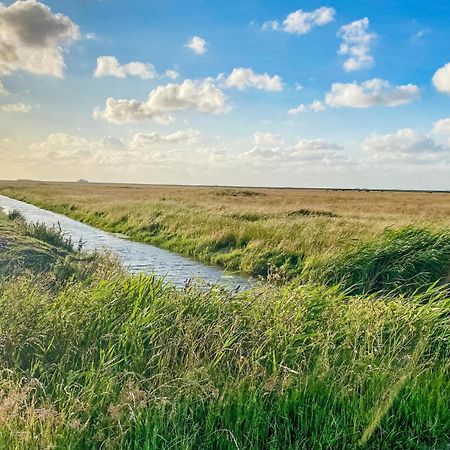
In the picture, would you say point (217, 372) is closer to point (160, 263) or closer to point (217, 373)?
point (217, 373)

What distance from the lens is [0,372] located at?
15.8 ft

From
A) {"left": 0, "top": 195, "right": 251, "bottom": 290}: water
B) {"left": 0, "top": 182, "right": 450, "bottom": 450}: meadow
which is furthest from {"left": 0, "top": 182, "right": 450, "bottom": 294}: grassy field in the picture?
{"left": 0, "top": 182, "right": 450, "bottom": 450}: meadow

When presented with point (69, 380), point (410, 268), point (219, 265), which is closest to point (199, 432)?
point (69, 380)

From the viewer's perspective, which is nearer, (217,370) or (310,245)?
(217,370)

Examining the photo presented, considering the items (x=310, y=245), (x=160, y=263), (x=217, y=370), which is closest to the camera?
(x=217, y=370)

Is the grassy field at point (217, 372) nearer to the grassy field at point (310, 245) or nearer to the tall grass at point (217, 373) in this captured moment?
the tall grass at point (217, 373)

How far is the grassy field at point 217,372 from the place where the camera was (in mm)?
4289

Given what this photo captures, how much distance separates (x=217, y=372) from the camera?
16.7ft

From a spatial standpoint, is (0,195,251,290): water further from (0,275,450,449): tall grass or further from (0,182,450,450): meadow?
(0,275,450,449): tall grass

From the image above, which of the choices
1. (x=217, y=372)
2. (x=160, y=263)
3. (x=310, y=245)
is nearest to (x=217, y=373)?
(x=217, y=372)

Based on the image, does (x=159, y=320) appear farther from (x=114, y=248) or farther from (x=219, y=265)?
(x=114, y=248)

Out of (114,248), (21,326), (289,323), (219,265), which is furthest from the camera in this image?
(114,248)

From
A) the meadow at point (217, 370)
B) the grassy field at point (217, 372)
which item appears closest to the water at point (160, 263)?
the meadow at point (217, 370)

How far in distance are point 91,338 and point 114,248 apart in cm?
1560
